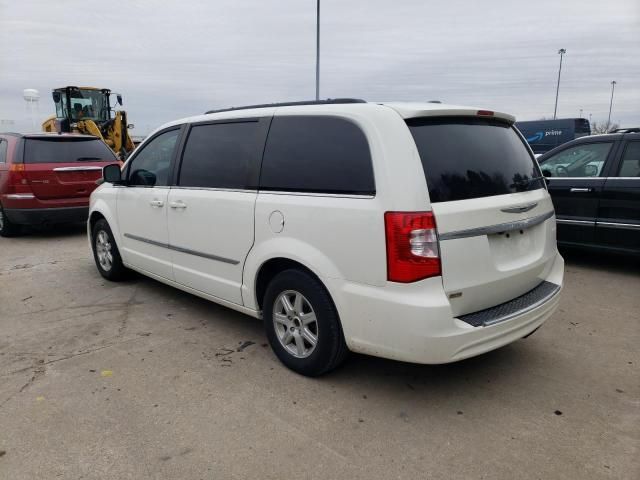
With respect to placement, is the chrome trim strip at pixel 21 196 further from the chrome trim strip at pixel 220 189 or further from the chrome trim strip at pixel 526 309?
the chrome trim strip at pixel 526 309

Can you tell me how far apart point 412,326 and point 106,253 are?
4.11m

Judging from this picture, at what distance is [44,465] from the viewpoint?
245 cm

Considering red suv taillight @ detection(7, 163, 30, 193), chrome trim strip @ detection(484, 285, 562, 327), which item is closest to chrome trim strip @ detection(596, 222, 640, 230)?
chrome trim strip @ detection(484, 285, 562, 327)

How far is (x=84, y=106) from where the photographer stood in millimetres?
19391

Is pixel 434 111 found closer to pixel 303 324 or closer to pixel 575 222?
pixel 303 324

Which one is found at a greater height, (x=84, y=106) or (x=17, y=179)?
(x=84, y=106)

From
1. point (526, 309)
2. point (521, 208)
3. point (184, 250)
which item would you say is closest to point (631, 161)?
point (521, 208)

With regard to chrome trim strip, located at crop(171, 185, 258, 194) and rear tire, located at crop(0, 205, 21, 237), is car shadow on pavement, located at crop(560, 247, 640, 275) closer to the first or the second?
chrome trim strip, located at crop(171, 185, 258, 194)

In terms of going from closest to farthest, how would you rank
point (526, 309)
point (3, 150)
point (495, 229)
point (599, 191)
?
point (495, 229) < point (526, 309) < point (599, 191) < point (3, 150)

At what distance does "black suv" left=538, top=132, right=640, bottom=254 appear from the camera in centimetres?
568

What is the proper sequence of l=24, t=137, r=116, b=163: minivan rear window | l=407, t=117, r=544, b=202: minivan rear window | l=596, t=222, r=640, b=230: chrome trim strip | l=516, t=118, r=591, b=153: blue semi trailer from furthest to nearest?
1. l=516, t=118, r=591, b=153: blue semi trailer
2. l=24, t=137, r=116, b=163: minivan rear window
3. l=596, t=222, r=640, b=230: chrome trim strip
4. l=407, t=117, r=544, b=202: minivan rear window

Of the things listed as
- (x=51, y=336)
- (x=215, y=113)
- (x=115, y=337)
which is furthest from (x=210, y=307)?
(x=215, y=113)

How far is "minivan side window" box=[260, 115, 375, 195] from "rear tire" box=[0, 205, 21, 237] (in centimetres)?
666

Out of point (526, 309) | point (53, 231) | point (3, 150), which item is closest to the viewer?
point (526, 309)
